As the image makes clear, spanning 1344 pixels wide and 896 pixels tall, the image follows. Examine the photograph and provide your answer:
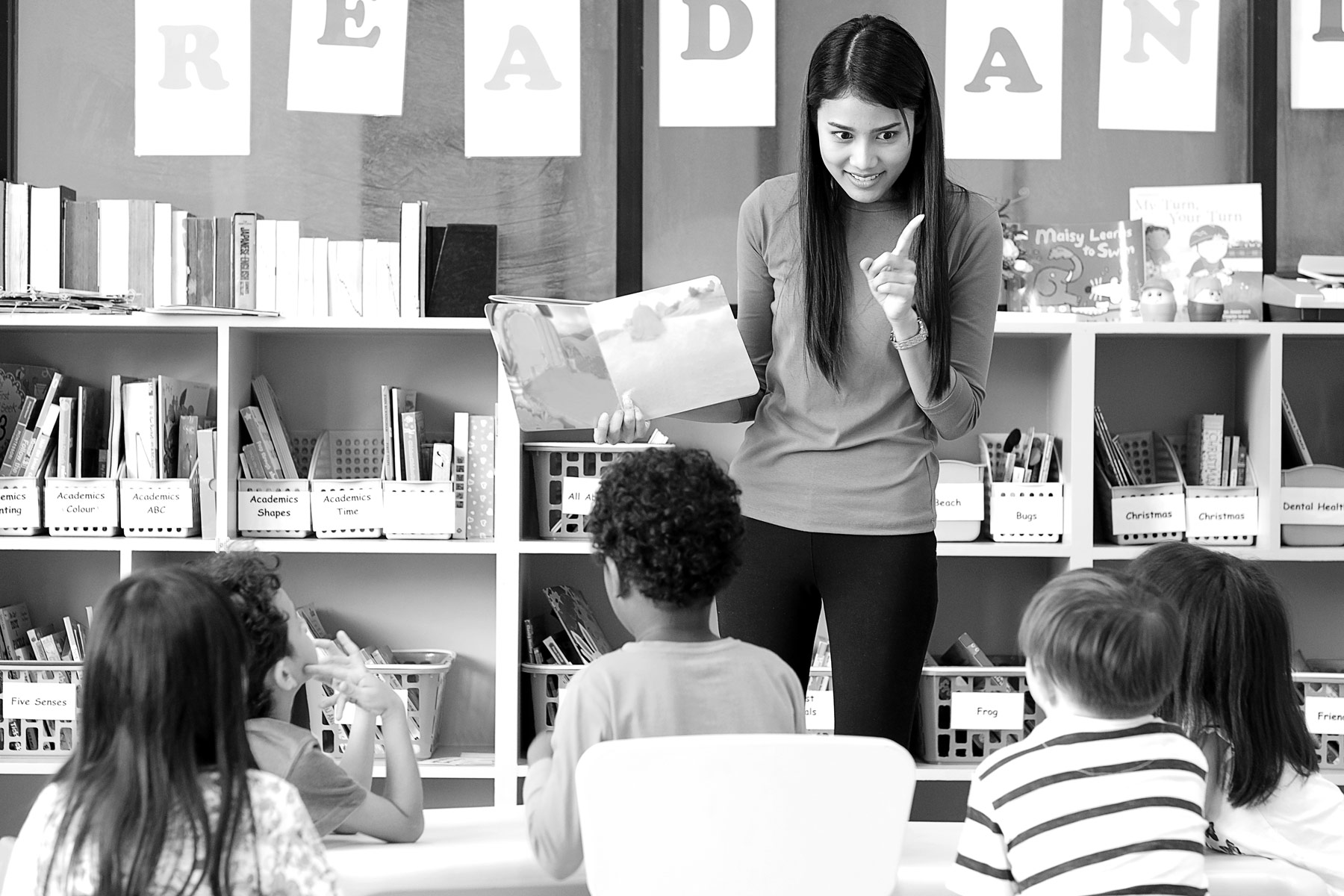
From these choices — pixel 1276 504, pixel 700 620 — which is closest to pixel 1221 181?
pixel 1276 504

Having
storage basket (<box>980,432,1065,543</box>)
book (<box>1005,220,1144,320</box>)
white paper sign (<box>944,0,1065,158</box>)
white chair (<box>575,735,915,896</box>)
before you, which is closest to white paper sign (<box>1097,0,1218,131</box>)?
white paper sign (<box>944,0,1065,158</box>)

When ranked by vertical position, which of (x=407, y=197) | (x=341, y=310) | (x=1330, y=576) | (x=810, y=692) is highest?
(x=407, y=197)

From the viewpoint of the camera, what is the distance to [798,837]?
114cm

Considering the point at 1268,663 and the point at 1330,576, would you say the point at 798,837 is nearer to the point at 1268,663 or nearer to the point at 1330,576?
the point at 1268,663

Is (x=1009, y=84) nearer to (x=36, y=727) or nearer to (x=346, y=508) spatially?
(x=346, y=508)

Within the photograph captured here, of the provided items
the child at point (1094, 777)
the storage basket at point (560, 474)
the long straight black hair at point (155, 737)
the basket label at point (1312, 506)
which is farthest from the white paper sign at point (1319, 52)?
the long straight black hair at point (155, 737)

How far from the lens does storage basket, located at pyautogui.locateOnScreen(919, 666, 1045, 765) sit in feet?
8.43

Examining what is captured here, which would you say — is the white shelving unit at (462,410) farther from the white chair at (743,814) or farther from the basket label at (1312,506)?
the white chair at (743,814)

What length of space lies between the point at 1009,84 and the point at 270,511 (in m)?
1.83

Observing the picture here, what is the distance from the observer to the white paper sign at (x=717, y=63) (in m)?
2.81

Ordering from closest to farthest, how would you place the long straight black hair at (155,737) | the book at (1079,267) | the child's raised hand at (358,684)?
1. the long straight black hair at (155,737)
2. the child's raised hand at (358,684)
3. the book at (1079,267)

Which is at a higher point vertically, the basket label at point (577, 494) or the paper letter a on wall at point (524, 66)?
the paper letter a on wall at point (524, 66)

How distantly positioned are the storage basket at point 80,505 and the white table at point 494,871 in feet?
4.55

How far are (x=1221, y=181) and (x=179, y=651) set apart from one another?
2.49m
